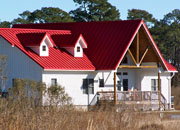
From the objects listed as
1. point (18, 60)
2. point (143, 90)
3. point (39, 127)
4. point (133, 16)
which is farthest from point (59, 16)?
point (39, 127)

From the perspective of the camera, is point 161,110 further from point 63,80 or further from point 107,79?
point 63,80

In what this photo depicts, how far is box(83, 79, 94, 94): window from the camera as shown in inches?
1779

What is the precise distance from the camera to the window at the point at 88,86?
148 feet

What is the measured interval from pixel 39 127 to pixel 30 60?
22.9 metres

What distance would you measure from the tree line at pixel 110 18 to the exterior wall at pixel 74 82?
2651 centimetres

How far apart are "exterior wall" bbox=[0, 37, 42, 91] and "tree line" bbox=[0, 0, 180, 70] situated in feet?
90.5

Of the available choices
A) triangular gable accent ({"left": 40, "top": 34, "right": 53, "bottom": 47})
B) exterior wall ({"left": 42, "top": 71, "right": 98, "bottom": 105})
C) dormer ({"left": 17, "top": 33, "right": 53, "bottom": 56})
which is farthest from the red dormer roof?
exterior wall ({"left": 42, "top": 71, "right": 98, "bottom": 105})

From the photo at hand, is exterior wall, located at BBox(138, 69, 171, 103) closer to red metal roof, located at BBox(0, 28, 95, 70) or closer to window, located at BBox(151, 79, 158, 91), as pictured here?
window, located at BBox(151, 79, 158, 91)

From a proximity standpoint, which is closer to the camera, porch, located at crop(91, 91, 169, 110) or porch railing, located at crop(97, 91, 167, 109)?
porch, located at crop(91, 91, 169, 110)

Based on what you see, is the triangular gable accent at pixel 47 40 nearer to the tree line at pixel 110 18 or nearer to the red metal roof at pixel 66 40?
the red metal roof at pixel 66 40

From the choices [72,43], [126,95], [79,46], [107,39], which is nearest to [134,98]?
[126,95]

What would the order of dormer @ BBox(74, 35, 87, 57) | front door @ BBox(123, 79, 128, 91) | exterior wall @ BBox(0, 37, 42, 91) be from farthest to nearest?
front door @ BBox(123, 79, 128, 91)
dormer @ BBox(74, 35, 87, 57)
exterior wall @ BBox(0, 37, 42, 91)

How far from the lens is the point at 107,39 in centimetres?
4747

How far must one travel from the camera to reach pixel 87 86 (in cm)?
4528
